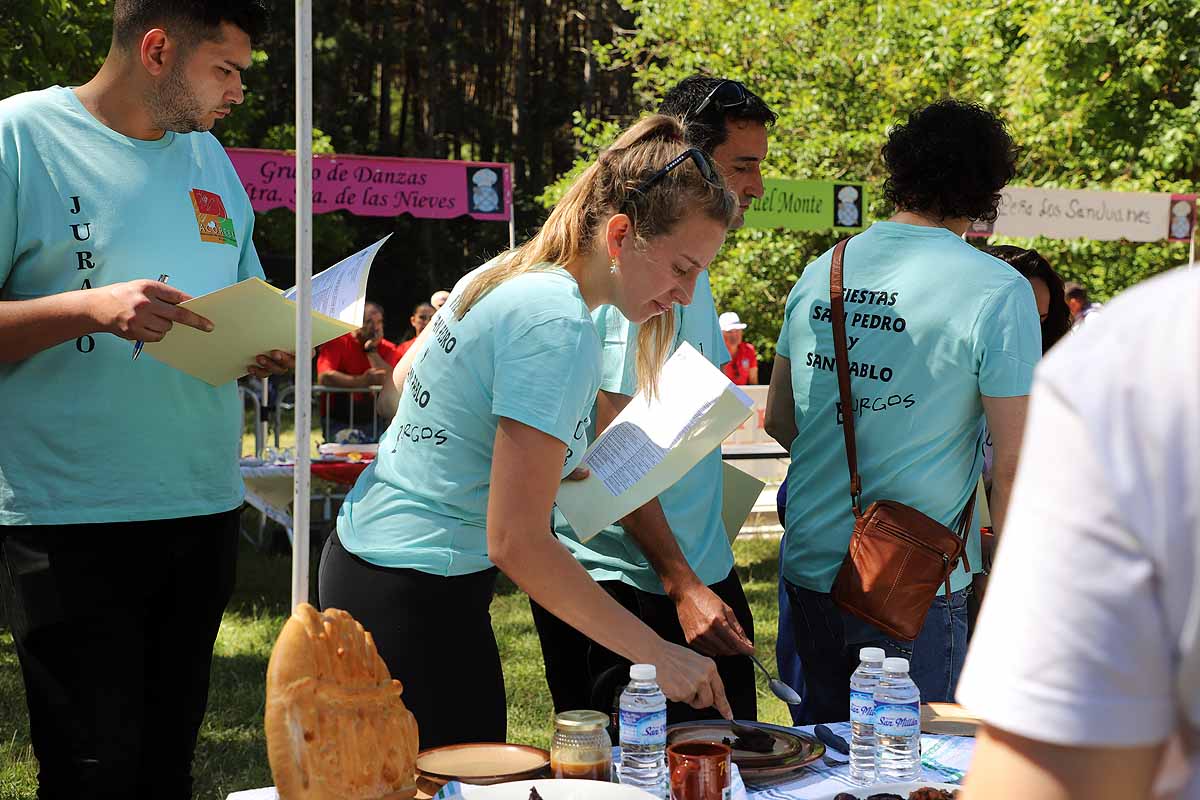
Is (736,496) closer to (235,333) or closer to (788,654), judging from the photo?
(788,654)

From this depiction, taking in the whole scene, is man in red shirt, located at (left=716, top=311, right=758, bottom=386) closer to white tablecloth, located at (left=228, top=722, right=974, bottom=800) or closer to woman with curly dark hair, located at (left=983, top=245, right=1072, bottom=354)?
woman with curly dark hair, located at (left=983, top=245, right=1072, bottom=354)

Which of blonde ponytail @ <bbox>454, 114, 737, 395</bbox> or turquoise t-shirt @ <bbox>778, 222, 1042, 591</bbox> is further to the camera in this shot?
turquoise t-shirt @ <bbox>778, 222, 1042, 591</bbox>

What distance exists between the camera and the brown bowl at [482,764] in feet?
5.32

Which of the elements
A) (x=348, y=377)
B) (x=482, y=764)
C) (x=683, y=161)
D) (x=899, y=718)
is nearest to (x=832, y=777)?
(x=899, y=718)

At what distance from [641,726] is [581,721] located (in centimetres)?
9

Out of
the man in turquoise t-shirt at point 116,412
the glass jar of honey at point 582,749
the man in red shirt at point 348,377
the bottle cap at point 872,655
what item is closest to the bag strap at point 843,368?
the bottle cap at point 872,655

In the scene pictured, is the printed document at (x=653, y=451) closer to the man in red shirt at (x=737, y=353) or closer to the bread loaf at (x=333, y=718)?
the bread loaf at (x=333, y=718)

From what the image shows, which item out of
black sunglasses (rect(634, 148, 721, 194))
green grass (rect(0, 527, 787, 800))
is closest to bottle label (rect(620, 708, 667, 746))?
black sunglasses (rect(634, 148, 721, 194))

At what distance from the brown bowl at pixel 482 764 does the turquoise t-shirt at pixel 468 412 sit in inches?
11.0

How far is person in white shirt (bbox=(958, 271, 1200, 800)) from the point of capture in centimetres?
57

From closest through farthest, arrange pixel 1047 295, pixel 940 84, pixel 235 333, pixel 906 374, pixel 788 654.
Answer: pixel 235 333, pixel 906 374, pixel 788 654, pixel 1047 295, pixel 940 84

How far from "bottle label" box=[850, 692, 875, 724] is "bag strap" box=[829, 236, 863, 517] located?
582 millimetres

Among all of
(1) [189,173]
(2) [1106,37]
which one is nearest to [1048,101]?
(2) [1106,37]

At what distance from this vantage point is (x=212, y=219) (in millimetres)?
2246
